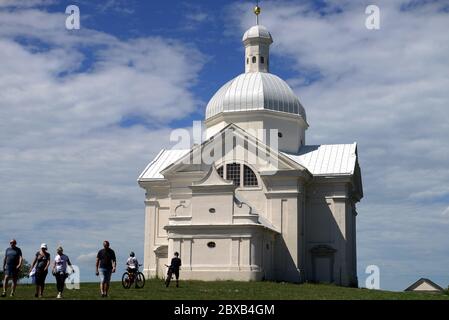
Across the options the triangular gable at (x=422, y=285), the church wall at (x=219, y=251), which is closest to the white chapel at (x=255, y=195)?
the church wall at (x=219, y=251)

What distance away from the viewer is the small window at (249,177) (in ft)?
164

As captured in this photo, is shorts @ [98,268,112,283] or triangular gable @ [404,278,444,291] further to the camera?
triangular gable @ [404,278,444,291]

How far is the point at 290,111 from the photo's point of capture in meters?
54.9

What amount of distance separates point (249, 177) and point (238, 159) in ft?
4.54

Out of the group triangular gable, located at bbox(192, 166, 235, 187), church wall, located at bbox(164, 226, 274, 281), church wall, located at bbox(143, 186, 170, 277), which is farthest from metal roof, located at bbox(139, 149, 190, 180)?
church wall, located at bbox(164, 226, 274, 281)

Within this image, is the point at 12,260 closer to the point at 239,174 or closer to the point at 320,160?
the point at 239,174

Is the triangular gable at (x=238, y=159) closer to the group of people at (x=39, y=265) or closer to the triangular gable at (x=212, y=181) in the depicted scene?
the triangular gable at (x=212, y=181)

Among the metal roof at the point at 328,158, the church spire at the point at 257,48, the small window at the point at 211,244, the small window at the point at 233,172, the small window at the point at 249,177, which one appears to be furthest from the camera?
the church spire at the point at 257,48

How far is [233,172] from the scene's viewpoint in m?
50.3

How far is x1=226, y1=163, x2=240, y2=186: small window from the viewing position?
50.2 m

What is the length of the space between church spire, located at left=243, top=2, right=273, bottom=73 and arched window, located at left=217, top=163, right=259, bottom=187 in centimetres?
1068

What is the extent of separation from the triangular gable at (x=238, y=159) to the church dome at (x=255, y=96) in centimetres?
416

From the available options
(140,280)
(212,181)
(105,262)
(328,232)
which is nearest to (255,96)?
(328,232)

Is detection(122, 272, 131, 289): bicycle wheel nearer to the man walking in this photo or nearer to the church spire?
the man walking
